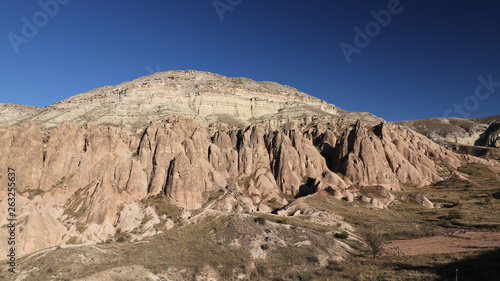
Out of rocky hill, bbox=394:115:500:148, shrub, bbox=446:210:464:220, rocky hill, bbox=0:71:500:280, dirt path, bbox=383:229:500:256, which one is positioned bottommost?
dirt path, bbox=383:229:500:256

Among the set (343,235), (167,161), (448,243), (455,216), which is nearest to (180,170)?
(167,161)

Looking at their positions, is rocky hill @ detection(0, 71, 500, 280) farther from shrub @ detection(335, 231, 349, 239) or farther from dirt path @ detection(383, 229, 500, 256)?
dirt path @ detection(383, 229, 500, 256)

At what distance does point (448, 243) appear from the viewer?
2966 centimetres

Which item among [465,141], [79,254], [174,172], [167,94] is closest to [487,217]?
[174,172]

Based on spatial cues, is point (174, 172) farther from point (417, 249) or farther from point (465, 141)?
point (465, 141)

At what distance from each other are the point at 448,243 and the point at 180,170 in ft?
125

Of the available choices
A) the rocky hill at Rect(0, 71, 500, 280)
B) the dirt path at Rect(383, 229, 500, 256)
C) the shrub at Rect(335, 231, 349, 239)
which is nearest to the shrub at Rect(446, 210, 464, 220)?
the dirt path at Rect(383, 229, 500, 256)

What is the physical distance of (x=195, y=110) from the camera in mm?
80625

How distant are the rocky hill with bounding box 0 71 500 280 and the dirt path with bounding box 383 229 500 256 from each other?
6.29m

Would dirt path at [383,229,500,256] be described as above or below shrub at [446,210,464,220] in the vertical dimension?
below

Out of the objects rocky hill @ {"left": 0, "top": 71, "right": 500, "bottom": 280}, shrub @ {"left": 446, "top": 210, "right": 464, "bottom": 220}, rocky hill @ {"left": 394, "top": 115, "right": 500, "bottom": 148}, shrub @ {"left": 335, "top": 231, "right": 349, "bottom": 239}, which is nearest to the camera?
shrub @ {"left": 335, "top": 231, "right": 349, "bottom": 239}

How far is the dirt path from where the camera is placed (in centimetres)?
2722

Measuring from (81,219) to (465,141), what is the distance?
15554 cm

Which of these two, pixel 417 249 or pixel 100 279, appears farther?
pixel 417 249
